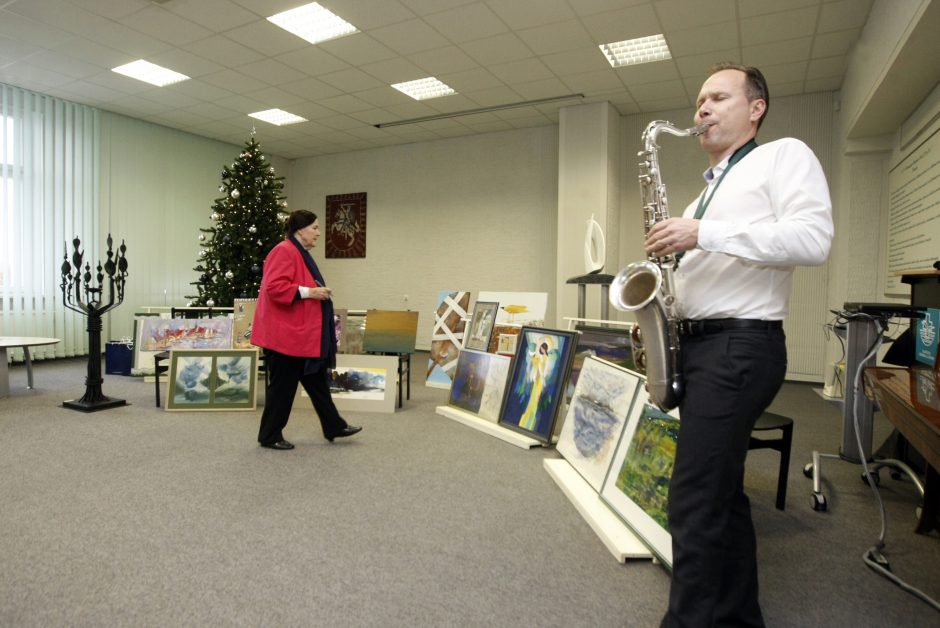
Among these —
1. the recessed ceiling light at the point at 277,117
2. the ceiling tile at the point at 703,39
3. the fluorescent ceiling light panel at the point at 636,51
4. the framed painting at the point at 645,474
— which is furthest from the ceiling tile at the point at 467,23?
the framed painting at the point at 645,474

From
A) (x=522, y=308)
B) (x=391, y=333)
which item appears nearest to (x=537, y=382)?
(x=522, y=308)

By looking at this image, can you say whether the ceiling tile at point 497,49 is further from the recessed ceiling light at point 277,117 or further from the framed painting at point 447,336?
the recessed ceiling light at point 277,117

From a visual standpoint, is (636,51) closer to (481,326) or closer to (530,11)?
(530,11)

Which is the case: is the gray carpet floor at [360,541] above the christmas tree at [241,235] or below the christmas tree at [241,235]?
below

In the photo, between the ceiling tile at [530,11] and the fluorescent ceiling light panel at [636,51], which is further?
the fluorescent ceiling light panel at [636,51]

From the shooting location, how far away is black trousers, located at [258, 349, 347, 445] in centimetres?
348

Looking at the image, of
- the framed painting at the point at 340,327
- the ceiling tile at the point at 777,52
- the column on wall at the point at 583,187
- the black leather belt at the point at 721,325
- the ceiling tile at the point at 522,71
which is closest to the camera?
the black leather belt at the point at 721,325

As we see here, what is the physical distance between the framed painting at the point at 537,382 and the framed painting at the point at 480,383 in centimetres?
12

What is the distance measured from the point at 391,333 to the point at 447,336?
679 millimetres

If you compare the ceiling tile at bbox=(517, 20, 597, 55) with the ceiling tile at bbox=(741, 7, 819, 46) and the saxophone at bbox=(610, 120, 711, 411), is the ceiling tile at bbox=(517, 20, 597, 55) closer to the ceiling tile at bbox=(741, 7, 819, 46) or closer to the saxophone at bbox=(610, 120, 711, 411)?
the ceiling tile at bbox=(741, 7, 819, 46)

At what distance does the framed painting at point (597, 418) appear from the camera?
276 cm

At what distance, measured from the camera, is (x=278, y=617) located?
5.91ft

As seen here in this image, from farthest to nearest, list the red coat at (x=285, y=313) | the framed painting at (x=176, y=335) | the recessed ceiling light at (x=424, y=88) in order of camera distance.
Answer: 1. the recessed ceiling light at (x=424, y=88)
2. the framed painting at (x=176, y=335)
3. the red coat at (x=285, y=313)

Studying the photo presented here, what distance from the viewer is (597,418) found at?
3.00 meters
